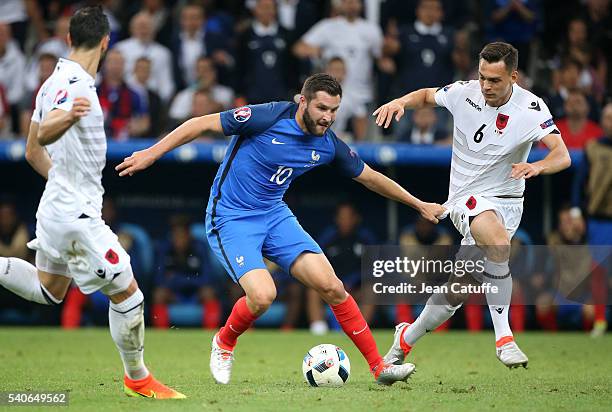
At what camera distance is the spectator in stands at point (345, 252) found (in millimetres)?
14156

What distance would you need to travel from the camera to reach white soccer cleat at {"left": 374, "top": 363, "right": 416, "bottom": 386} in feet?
25.9

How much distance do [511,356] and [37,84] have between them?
861 centimetres

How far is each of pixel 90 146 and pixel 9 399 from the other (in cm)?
178

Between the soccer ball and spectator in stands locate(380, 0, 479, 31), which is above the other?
spectator in stands locate(380, 0, 479, 31)

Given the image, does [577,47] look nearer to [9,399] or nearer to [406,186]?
[406,186]

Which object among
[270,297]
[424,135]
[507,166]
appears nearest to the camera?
[270,297]

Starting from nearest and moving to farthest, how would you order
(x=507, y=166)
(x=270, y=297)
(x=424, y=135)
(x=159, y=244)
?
(x=270, y=297)
(x=507, y=166)
(x=424, y=135)
(x=159, y=244)

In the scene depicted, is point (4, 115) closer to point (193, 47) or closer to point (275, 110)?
point (193, 47)

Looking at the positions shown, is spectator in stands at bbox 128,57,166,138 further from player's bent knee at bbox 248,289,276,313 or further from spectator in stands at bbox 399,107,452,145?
player's bent knee at bbox 248,289,276,313

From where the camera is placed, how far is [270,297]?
26.1 ft

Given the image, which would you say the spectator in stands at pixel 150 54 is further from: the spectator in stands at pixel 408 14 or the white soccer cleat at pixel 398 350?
the white soccer cleat at pixel 398 350

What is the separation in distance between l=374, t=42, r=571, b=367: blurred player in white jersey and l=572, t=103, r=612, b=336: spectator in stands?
481cm

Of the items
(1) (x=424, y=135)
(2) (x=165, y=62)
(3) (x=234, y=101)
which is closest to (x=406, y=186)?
(1) (x=424, y=135)

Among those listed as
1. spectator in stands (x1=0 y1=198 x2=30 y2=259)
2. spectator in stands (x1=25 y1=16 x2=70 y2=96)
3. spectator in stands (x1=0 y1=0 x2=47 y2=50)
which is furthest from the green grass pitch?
spectator in stands (x1=0 y1=0 x2=47 y2=50)
